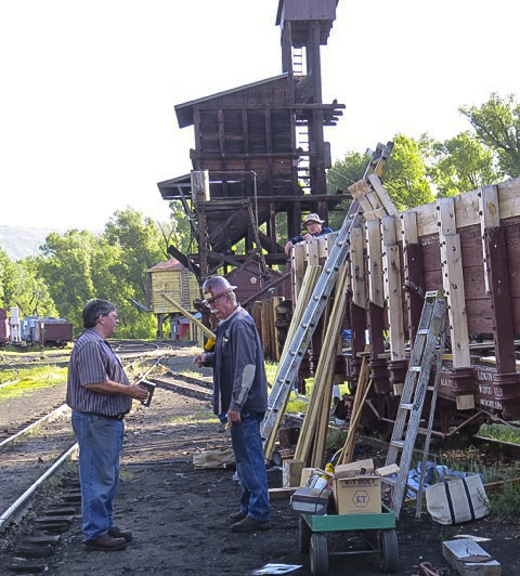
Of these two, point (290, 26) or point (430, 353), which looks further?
point (290, 26)

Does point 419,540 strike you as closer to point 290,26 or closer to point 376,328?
point 376,328

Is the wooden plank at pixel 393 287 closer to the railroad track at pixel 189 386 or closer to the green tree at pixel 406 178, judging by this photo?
the railroad track at pixel 189 386

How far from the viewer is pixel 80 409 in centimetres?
657

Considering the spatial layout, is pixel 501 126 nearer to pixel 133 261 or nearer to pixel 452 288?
pixel 452 288

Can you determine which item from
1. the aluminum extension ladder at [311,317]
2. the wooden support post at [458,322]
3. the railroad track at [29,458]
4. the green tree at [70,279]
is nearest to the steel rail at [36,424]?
the railroad track at [29,458]

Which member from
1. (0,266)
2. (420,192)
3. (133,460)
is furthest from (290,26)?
(0,266)

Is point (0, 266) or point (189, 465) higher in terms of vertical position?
point (0, 266)

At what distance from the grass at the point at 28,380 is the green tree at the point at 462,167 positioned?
3772 cm

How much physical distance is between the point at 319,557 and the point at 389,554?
48 cm

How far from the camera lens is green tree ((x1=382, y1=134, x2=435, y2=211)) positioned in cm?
5831

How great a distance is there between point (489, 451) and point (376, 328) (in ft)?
8.53

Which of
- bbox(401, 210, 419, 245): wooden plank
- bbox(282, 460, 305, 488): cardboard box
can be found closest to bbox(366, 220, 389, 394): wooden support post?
bbox(401, 210, 419, 245): wooden plank

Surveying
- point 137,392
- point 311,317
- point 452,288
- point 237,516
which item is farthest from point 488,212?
point 311,317

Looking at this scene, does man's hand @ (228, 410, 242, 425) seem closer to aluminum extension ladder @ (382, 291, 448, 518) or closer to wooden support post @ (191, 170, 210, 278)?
aluminum extension ladder @ (382, 291, 448, 518)
